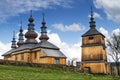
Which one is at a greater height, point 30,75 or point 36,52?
point 36,52

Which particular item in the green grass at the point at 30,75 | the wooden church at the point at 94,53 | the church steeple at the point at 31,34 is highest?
the church steeple at the point at 31,34

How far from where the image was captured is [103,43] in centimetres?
5628

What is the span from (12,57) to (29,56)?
30.7ft

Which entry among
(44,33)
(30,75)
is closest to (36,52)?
(44,33)

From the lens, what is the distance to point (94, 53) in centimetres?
5478

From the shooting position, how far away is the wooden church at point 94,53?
53594 millimetres

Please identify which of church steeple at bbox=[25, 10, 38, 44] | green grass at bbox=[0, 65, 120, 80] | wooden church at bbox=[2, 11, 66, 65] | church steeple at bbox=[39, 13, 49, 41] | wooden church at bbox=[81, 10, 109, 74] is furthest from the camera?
church steeple at bbox=[39, 13, 49, 41]

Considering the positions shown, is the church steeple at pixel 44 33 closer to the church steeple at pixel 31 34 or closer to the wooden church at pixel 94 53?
the church steeple at pixel 31 34

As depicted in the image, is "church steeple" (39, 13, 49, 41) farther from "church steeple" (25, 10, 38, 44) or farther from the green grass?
the green grass

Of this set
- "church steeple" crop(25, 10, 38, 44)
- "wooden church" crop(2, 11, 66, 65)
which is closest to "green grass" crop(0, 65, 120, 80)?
"wooden church" crop(2, 11, 66, 65)

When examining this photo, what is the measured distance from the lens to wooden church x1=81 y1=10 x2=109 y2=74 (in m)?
53.6

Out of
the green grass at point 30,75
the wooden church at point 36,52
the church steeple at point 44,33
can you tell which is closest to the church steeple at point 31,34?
the wooden church at point 36,52

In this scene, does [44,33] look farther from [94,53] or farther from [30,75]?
[30,75]

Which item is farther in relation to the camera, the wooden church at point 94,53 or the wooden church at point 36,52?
the wooden church at point 36,52
